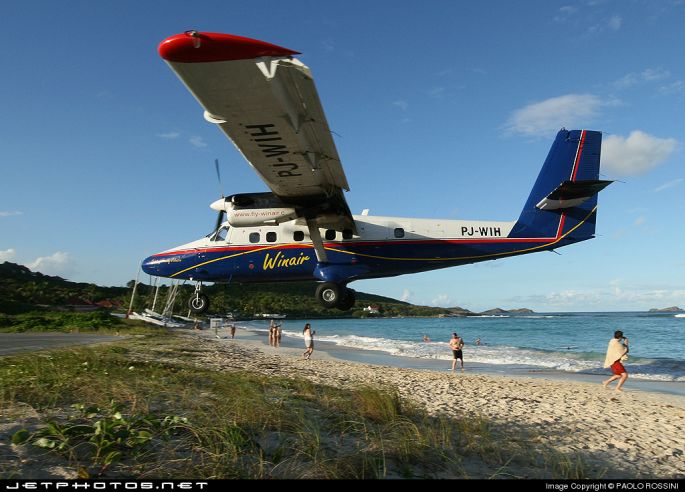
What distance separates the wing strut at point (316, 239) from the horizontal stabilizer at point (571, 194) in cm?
701

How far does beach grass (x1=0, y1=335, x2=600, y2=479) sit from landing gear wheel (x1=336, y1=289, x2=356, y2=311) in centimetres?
606

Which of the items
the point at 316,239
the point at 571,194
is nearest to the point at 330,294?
the point at 316,239

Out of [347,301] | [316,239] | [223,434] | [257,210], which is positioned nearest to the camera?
[223,434]

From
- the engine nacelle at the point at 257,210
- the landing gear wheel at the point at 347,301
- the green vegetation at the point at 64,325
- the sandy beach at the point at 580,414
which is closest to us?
the sandy beach at the point at 580,414

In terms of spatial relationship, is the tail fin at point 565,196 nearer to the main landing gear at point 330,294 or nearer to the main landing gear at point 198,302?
the main landing gear at point 330,294

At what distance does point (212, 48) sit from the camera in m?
6.39

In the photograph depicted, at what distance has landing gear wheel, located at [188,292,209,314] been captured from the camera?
15164 millimetres

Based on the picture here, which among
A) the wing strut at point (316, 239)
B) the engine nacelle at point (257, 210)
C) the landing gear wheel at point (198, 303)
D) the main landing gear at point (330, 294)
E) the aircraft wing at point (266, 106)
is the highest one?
the aircraft wing at point (266, 106)

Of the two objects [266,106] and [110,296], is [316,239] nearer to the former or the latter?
[266,106]

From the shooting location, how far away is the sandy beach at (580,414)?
310 inches

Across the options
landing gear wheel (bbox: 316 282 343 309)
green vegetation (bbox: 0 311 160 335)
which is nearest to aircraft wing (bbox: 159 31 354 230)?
landing gear wheel (bbox: 316 282 343 309)

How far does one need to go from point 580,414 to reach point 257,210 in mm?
10633

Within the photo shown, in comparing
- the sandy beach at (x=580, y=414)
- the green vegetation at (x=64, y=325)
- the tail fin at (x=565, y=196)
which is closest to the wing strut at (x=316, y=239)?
the sandy beach at (x=580, y=414)

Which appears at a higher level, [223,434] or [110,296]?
[110,296]
